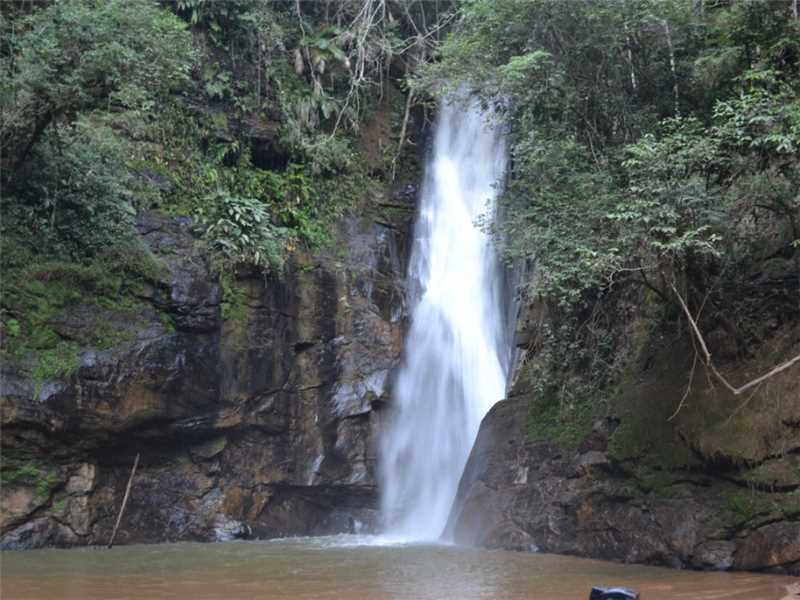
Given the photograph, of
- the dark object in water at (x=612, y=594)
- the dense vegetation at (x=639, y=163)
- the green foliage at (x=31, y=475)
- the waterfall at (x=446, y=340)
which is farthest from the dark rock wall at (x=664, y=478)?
the green foliage at (x=31, y=475)

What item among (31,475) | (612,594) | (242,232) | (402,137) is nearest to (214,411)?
(31,475)

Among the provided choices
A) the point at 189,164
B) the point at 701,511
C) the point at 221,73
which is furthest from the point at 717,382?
the point at 221,73

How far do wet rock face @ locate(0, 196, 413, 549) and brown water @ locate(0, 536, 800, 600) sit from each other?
1.83 meters

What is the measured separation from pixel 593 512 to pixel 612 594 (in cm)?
411

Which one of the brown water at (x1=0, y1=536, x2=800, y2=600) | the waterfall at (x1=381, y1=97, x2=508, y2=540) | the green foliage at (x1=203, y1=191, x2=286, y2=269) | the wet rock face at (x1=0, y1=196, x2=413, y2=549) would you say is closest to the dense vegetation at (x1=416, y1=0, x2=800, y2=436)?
the brown water at (x1=0, y1=536, x2=800, y2=600)

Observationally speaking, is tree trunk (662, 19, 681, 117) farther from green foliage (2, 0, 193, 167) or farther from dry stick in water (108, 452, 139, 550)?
dry stick in water (108, 452, 139, 550)

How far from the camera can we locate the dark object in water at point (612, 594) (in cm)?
655

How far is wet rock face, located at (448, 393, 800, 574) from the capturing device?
899cm

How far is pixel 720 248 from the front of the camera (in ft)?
32.2

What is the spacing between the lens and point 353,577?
9117 mm

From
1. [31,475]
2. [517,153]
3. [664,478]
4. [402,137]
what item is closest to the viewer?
[664,478]

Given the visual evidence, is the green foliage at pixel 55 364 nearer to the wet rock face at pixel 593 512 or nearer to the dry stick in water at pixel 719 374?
the wet rock face at pixel 593 512

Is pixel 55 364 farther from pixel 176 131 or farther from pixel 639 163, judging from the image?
pixel 639 163

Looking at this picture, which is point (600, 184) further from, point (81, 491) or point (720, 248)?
point (81, 491)
